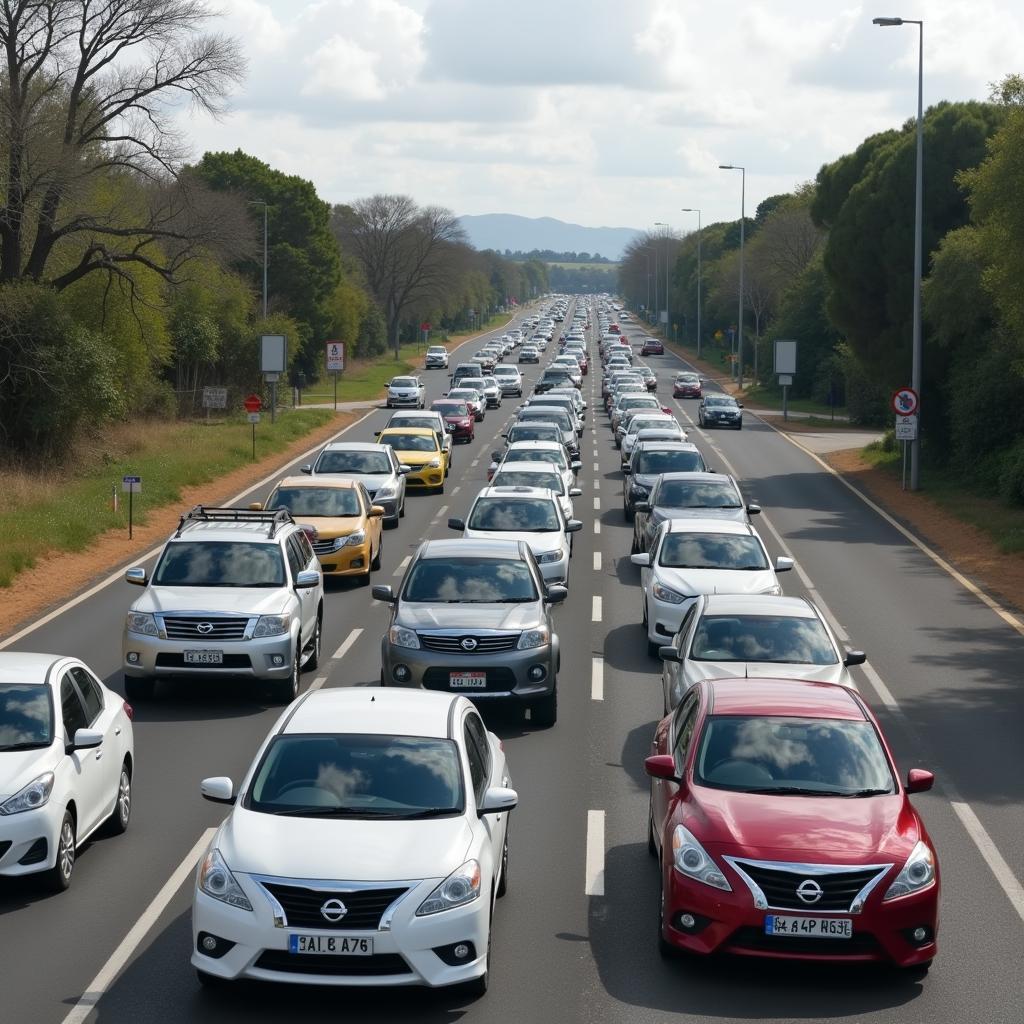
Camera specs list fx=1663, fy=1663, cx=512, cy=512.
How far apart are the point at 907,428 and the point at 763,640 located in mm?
24118

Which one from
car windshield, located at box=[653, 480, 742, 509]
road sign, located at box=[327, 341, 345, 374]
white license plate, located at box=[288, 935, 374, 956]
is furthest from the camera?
road sign, located at box=[327, 341, 345, 374]

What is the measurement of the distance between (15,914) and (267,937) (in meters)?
2.71

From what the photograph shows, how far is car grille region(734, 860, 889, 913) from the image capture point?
30.5ft

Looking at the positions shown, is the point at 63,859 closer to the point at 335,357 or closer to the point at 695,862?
the point at 695,862

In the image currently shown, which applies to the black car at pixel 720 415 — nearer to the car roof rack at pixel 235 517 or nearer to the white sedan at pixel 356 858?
the car roof rack at pixel 235 517

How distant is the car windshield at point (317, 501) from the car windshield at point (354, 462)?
538 centimetres

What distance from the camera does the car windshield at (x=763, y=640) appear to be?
1509 centimetres

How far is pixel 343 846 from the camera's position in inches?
359

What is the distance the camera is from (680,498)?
27.3 meters

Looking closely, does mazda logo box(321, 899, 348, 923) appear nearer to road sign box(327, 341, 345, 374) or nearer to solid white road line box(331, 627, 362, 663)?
solid white road line box(331, 627, 362, 663)

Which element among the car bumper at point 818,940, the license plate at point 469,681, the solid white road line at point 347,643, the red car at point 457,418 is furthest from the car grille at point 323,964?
the red car at point 457,418

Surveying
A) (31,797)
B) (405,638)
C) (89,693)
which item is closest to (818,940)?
(31,797)

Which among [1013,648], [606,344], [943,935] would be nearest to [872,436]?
[1013,648]

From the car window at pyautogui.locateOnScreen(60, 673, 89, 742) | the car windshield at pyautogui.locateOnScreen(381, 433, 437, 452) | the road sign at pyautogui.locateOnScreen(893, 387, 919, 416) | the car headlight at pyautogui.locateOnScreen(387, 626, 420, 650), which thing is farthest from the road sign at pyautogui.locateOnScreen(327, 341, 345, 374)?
the car window at pyautogui.locateOnScreen(60, 673, 89, 742)
